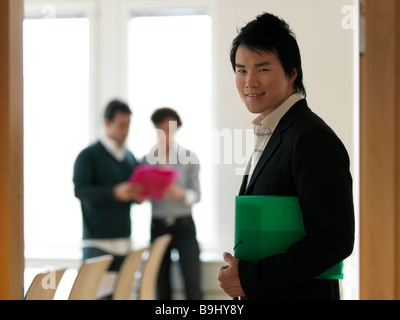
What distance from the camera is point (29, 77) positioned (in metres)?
1.50

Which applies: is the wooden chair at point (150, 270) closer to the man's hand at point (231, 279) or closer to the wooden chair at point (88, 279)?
the wooden chair at point (88, 279)

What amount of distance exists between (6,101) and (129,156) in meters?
2.43

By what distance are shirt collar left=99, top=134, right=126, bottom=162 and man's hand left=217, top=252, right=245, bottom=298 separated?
252 centimetres

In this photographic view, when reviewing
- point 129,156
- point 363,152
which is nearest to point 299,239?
point 363,152

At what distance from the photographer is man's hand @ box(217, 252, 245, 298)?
45.0 inches

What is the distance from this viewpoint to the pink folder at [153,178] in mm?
3648

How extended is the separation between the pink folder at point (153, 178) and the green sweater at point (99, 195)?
138 mm

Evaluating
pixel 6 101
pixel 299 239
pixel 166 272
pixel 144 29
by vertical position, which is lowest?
pixel 166 272

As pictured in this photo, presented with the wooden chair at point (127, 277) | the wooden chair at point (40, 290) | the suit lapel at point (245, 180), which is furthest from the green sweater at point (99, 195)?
the suit lapel at point (245, 180)

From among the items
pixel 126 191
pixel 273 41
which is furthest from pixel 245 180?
pixel 126 191

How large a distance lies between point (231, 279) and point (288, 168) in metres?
0.27

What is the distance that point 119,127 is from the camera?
3688mm

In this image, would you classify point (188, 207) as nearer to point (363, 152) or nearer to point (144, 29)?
point (144, 29)
